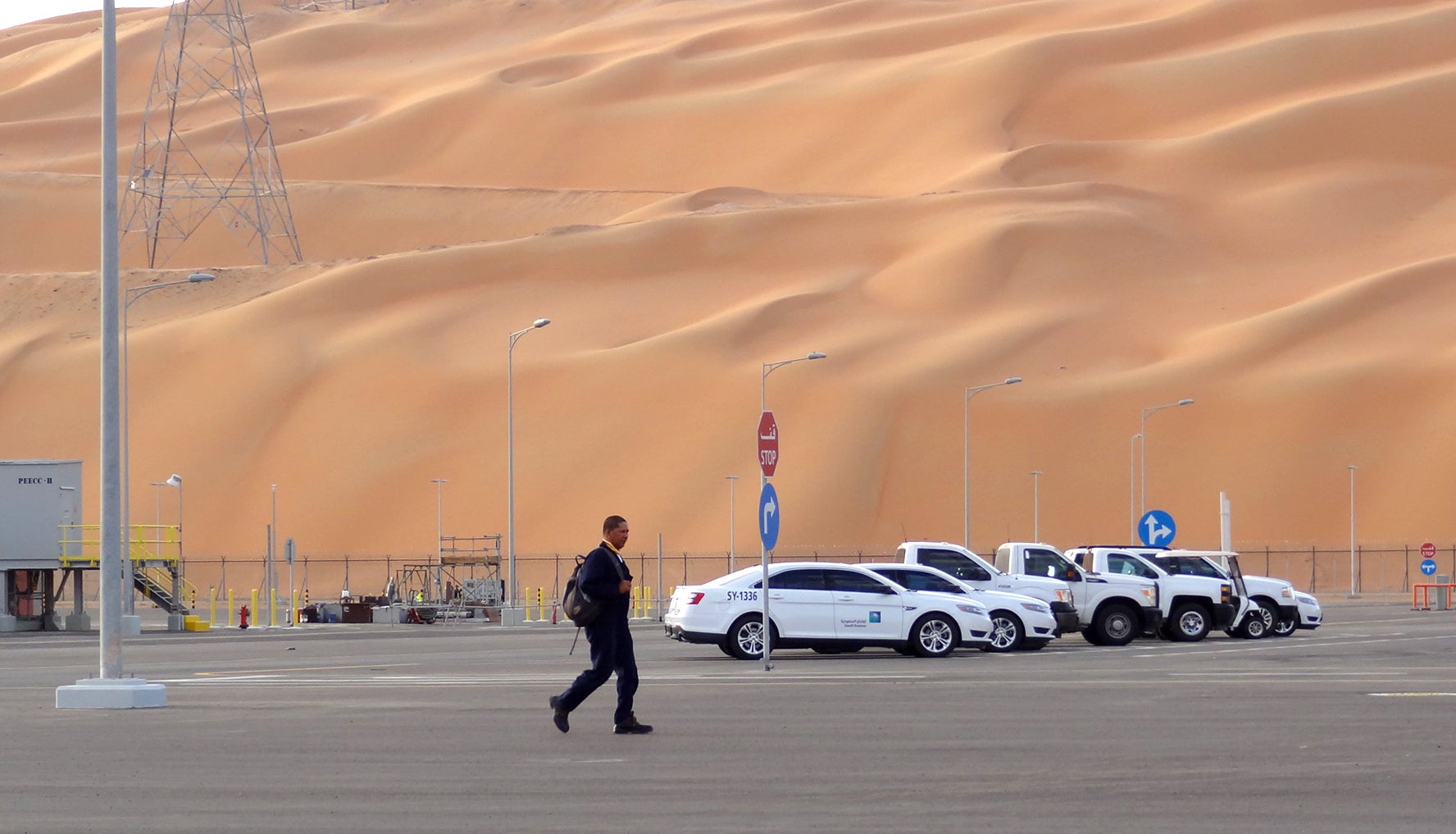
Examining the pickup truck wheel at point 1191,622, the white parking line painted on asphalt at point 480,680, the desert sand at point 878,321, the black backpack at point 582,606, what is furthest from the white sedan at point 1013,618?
the desert sand at point 878,321

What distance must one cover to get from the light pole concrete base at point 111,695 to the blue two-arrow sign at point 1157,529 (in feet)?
86.1

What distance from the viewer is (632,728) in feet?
51.5

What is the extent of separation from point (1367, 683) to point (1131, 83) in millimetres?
111281

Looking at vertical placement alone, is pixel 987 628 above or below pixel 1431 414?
below

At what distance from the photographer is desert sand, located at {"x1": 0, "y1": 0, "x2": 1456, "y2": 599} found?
74125 mm

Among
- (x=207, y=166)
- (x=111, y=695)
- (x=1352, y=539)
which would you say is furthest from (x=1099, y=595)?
(x=207, y=166)

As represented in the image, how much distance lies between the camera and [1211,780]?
12.6 m

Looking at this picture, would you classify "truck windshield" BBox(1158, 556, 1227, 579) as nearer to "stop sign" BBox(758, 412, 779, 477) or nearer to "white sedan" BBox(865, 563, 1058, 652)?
"white sedan" BBox(865, 563, 1058, 652)

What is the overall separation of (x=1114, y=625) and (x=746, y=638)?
8.04m

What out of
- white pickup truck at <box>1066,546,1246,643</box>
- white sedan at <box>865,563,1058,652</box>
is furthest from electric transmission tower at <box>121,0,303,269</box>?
white sedan at <box>865,563,1058,652</box>

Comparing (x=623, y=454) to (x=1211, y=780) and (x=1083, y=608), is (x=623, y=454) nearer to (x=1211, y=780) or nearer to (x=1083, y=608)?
(x=1083, y=608)

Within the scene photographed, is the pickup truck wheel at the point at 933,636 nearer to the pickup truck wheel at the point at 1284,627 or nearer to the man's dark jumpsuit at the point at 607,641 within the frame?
the pickup truck wheel at the point at 1284,627

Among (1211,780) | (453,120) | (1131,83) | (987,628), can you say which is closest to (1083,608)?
(987,628)

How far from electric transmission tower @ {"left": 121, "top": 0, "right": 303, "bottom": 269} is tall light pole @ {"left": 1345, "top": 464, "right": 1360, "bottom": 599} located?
163ft
